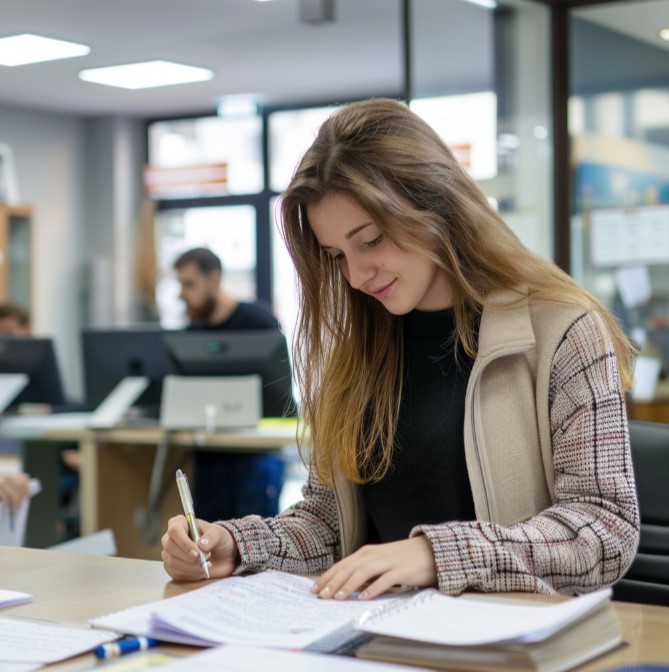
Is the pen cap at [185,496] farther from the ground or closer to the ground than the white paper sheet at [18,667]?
farther from the ground

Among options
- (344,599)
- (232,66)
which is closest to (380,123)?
(344,599)

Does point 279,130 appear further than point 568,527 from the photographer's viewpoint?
Yes

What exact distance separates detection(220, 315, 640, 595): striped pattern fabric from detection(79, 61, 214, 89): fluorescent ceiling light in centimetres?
605

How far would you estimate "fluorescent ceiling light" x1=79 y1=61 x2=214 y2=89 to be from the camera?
7273mm

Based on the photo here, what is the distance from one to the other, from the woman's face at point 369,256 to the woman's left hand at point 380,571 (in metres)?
0.42

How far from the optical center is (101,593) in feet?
4.64

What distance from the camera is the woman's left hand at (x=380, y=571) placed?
1.27m

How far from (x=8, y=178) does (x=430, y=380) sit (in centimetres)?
740

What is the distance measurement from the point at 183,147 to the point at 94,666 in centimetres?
830

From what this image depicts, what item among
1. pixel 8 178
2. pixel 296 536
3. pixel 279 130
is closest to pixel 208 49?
pixel 279 130

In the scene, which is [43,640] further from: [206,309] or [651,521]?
[206,309]

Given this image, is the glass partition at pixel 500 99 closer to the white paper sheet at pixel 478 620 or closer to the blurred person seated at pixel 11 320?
the blurred person seated at pixel 11 320

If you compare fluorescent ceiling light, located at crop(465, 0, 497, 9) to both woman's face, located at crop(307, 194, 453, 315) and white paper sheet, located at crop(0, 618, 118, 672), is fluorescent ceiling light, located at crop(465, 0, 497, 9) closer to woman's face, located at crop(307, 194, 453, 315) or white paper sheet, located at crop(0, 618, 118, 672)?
woman's face, located at crop(307, 194, 453, 315)

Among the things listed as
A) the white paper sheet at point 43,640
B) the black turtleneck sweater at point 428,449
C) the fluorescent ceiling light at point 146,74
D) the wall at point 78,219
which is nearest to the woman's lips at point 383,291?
the black turtleneck sweater at point 428,449
